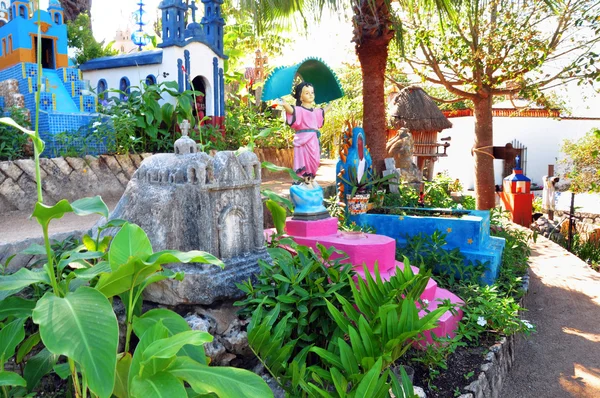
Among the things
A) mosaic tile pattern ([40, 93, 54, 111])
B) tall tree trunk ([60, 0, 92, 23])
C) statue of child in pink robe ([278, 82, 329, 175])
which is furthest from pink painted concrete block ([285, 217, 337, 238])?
tall tree trunk ([60, 0, 92, 23])

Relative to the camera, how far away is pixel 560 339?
4969mm

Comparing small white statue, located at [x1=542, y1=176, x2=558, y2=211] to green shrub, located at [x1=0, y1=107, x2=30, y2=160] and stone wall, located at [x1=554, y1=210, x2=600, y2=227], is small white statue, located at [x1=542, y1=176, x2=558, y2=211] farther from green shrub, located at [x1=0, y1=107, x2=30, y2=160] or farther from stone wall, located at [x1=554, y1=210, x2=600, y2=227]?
green shrub, located at [x1=0, y1=107, x2=30, y2=160]

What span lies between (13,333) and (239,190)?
177 centimetres

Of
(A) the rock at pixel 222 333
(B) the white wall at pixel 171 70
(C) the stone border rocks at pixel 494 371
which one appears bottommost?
(C) the stone border rocks at pixel 494 371

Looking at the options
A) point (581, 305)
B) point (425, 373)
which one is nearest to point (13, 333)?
point (425, 373)

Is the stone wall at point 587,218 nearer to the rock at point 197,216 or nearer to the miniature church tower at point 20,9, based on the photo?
the rock at point 197,216

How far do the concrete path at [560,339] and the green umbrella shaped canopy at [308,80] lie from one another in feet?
11.5

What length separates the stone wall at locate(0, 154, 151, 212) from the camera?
17.2ft

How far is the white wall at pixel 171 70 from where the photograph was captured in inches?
307

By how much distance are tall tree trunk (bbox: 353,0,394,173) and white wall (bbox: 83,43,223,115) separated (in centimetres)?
258

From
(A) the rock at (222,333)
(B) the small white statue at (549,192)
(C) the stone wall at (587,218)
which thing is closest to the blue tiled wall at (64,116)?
(A) the rock at (222,333)

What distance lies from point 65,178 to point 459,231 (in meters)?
4.71

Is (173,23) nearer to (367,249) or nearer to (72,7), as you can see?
(72,7)

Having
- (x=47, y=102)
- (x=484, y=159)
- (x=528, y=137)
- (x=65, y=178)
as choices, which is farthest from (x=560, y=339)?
(x=528, y=137)
